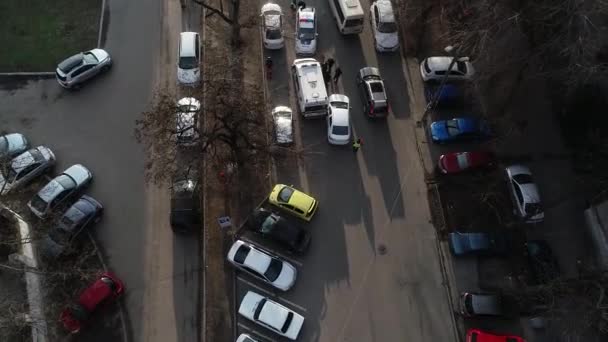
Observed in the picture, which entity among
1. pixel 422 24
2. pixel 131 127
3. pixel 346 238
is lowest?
pixel 346 238

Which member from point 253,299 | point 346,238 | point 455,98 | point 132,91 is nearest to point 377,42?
point 455,98

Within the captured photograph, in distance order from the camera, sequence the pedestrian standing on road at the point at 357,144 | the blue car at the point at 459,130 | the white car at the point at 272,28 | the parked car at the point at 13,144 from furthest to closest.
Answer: the white car at the point at 272,28
the blue car at the point at 459,130
the pedestrian standing on road at the point at 357,144
the parked car at the point at 13,144

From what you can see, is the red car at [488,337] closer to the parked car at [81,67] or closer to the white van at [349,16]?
the white van at [349,16]

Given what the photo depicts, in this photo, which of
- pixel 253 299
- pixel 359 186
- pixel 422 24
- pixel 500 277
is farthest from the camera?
pixel 422 24

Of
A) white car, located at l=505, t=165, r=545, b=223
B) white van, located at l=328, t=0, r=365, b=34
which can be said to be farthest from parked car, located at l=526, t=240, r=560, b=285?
white van, located at l=328, t=0, r=365, b=34

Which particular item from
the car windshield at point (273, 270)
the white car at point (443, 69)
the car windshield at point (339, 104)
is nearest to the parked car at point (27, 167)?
the car windshield at point (273, 270)

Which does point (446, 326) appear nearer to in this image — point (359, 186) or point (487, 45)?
point (359, 186)

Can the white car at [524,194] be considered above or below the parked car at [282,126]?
below
